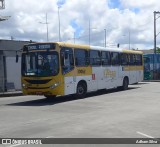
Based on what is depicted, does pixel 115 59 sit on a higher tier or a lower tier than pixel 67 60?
higher

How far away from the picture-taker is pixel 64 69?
720 inches

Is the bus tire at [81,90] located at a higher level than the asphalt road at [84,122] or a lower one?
higher

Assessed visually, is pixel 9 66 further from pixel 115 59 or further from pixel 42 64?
pixel 42 64

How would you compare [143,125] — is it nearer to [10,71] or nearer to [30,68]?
[30,68]

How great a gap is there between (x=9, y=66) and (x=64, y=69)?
9229 mm

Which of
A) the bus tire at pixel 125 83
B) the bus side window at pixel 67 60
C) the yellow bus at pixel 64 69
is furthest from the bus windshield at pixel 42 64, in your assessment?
the bus tire at pixel 125 83

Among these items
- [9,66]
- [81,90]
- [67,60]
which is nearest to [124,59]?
[81,90]

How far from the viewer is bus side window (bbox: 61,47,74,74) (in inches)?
717

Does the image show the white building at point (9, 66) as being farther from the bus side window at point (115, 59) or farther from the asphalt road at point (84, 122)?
the asphalt road at point (84, 122)

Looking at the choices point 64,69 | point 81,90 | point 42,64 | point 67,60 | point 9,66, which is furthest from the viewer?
point 9,66

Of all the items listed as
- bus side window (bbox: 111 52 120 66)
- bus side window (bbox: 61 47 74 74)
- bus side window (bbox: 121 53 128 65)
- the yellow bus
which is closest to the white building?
Answer: the yellow bus

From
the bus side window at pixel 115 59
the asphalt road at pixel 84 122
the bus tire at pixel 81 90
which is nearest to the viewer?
the asphalt road at pixel 84 122

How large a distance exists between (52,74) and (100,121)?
22.3 feet

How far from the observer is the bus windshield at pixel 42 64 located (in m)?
18.0
